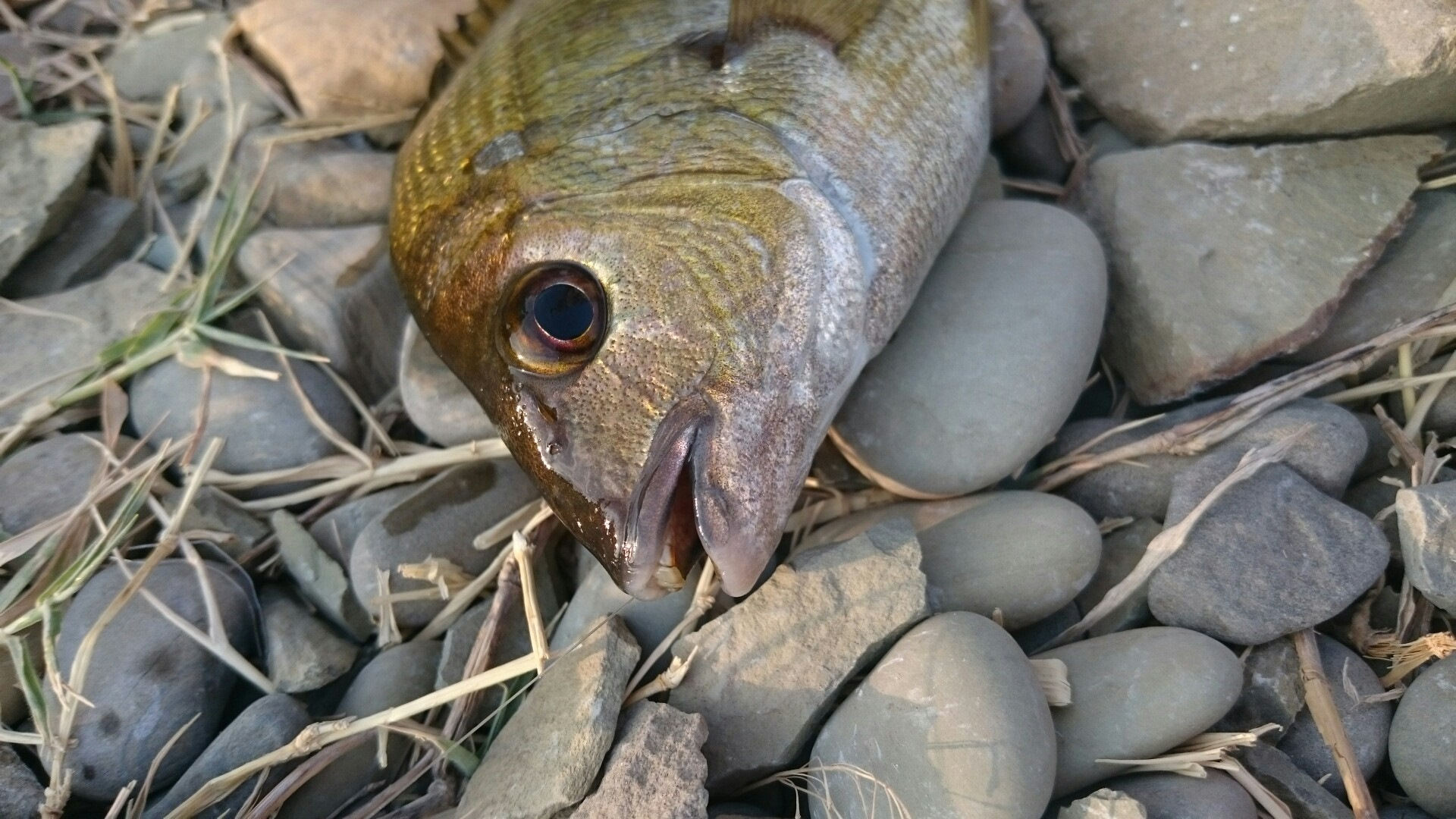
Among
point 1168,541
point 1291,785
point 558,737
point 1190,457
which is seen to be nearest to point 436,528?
point 558,737

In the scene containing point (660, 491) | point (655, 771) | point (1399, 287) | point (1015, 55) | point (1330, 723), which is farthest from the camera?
point (1015, 55)

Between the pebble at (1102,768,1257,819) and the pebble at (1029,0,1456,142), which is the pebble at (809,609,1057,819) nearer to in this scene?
the pebble at (1102,768,1257,819)

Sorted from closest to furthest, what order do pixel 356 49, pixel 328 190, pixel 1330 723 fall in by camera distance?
pixel 1330 723 → pixel 328 190 → pixel 356 49

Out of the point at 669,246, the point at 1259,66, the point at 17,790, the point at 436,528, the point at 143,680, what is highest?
the point at 1259,66

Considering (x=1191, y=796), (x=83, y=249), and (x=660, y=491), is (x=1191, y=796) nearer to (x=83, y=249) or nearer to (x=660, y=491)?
(x=660, y=491)

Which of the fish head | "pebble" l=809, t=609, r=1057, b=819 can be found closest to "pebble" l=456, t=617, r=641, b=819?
the fish head

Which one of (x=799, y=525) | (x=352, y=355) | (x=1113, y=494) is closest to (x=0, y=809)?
(x=352, y=355)

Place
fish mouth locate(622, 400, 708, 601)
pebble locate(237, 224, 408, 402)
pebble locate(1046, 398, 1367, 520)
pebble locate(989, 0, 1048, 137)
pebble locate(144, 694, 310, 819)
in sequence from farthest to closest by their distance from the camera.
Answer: pebble locate(989, 0, 1048, 137), pebble locate(237, 224, 408, 402), pebble locate(1046, 398, 1367, 520), pebble locate(144, 694, 310, 819), fish mouth locate(622, 400, 708, 601)

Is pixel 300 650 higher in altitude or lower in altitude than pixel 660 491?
lower
